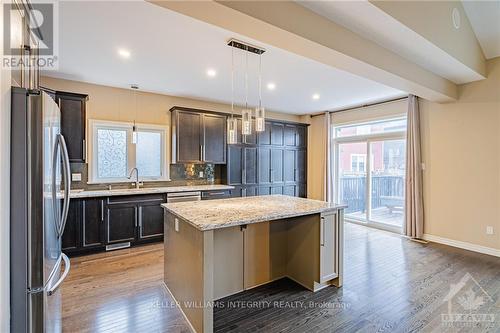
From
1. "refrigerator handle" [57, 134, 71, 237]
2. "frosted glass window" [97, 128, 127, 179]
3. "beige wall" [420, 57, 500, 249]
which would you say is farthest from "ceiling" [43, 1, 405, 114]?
"refrigerator handle" [57, 134, 71, 237]

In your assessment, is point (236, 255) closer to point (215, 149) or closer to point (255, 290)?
point (255, 290)

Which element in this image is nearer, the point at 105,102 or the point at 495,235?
the point at 495,235

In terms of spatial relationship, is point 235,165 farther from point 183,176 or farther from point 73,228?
point 73,228

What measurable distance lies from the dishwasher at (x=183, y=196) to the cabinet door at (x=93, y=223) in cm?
106

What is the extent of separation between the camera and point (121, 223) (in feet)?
13.2

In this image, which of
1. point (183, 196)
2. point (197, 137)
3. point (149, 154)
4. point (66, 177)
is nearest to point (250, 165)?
point (197, 137)

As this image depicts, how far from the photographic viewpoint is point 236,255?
2709mm

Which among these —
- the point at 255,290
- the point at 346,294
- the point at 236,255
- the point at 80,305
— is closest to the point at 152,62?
the point at 236,255

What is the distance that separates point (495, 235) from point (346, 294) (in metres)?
3.03

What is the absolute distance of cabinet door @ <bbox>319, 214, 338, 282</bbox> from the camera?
8.91 ft

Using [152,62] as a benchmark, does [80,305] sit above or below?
below

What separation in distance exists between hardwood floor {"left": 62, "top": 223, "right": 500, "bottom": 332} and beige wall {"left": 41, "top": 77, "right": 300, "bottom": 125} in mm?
2504

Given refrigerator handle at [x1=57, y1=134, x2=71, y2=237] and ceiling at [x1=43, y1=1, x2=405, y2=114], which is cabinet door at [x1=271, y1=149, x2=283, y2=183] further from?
refrigerator handle at [x1=57, y1=134, x2=71, y2=237]

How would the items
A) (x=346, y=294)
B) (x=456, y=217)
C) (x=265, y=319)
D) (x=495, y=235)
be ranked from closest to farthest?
(x=265, y=319) < (x=346, y=294) < (x=495, y=235) < (x=456, y=217)
